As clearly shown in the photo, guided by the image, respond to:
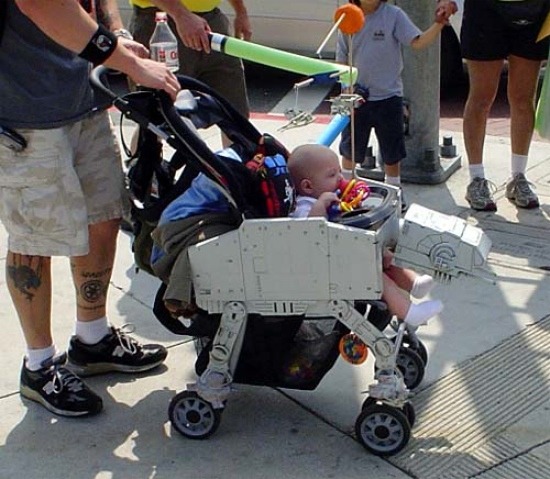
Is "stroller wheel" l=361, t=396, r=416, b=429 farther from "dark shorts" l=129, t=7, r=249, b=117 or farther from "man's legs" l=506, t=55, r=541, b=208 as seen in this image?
"man's legs" l=506, t=55, r=541, b=208

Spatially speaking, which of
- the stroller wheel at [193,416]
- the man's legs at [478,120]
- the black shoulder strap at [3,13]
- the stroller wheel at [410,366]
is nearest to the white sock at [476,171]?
the man's legs at [478,120]

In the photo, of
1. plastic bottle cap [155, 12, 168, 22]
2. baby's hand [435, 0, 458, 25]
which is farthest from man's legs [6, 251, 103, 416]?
baby's hand [435, 0, 458, 25]

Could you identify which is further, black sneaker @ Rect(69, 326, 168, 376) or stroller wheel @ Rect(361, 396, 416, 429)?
black sneaker @ Rect(69, 326, 168, 376)

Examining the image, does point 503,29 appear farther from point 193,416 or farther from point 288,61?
point 193,416

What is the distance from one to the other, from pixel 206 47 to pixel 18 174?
1.09 meters

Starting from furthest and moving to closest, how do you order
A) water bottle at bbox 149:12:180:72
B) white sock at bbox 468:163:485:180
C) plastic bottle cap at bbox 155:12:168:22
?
1. white sock at bbox 468:163:485:180
2. plastic bottle cap at bbox 155:12:168:22
3. water bottle at bbox 149:12:180:72

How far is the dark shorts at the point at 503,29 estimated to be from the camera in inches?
205

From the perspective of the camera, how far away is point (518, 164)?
5.61 m

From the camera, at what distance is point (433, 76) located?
6.02 m

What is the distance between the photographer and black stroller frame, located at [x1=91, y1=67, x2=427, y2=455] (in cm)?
318

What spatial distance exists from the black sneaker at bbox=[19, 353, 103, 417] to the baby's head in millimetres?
1063

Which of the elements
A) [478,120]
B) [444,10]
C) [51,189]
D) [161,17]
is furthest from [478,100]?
[51,189]

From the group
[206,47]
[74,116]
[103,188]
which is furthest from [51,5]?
[206,47]

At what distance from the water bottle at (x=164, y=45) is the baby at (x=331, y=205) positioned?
1210mm
